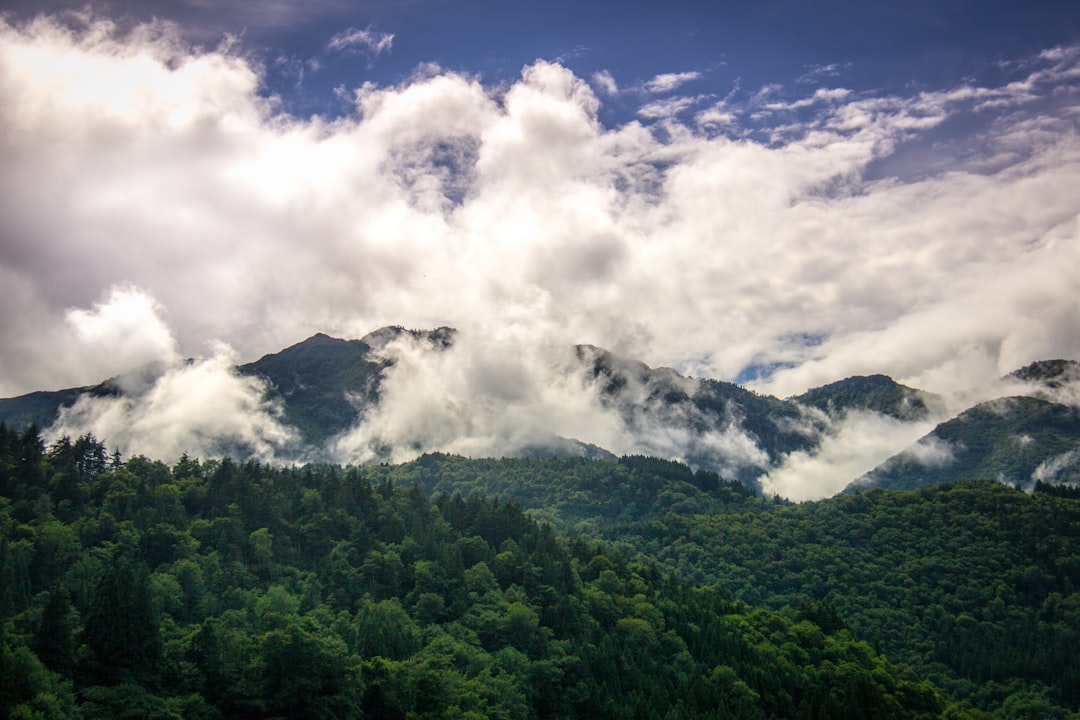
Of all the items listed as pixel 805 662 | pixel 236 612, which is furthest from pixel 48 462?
pixel 805 662

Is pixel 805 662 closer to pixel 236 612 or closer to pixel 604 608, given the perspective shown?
pixel 604 608

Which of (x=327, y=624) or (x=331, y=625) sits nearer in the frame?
(x=331, y=625)

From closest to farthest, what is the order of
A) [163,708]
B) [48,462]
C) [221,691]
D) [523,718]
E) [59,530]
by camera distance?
[163,708]
[221,691]
[523,718]
[59,530]
[48,462]

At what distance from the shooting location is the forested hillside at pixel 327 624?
3834 inches

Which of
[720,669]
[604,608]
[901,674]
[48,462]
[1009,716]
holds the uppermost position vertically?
[48,462]

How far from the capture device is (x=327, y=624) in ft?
465

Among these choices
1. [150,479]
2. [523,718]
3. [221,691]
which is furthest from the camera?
[150,479]

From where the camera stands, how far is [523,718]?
413 ft

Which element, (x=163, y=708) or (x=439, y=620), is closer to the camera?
(x=163, y=708)

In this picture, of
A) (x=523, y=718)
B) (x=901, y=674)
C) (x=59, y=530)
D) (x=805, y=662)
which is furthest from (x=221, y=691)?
(x=901, y=674)

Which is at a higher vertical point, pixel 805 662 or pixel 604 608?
pixel 604 608

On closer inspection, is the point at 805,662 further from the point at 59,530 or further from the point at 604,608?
the point at 59,530

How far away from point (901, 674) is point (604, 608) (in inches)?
2801

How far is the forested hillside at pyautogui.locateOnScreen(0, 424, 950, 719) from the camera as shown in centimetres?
9738
